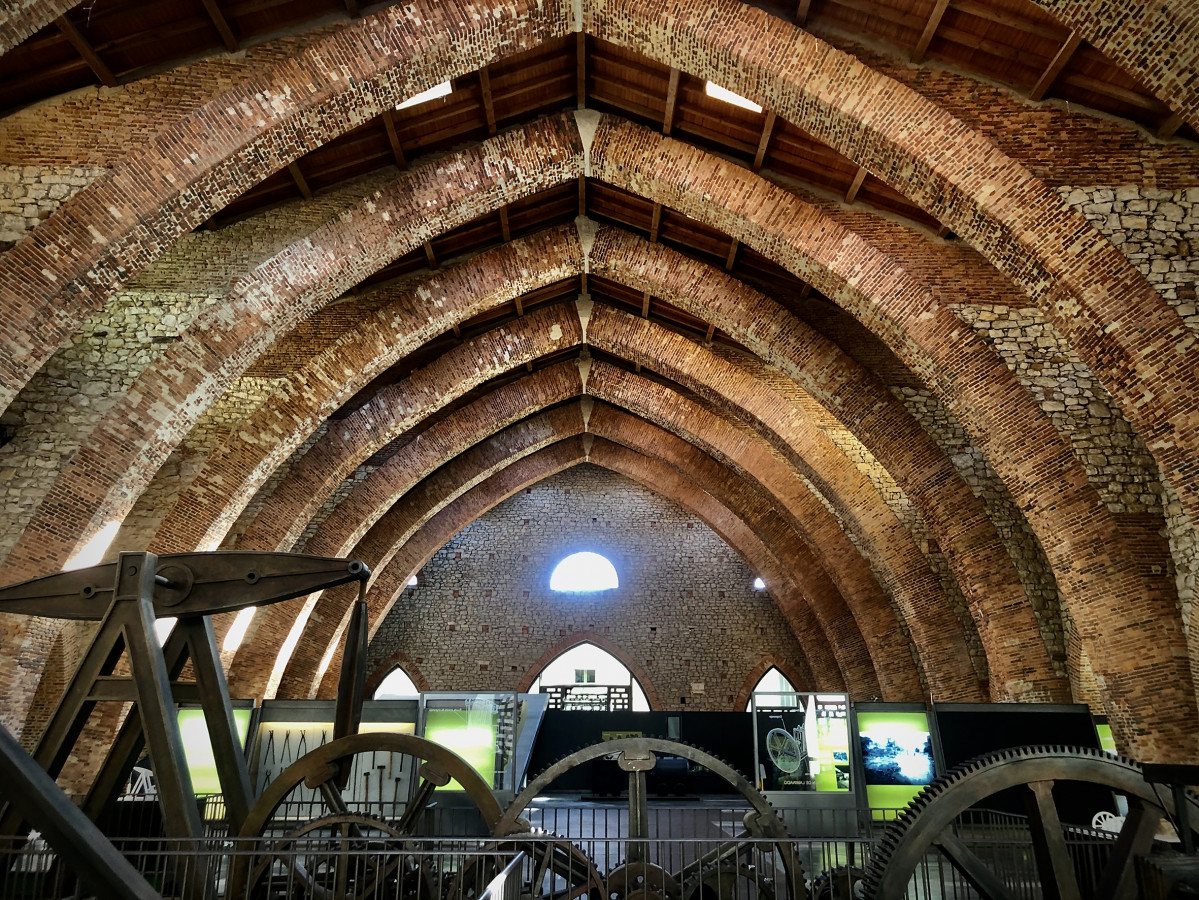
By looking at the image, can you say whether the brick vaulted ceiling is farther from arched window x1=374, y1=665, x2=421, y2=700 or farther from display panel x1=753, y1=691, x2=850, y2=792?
arched window x1=374, y1=665, x2=421, y2=700

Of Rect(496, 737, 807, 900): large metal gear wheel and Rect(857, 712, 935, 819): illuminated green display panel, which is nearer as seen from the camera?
Rect(496, 737, 807, 900): large metal gear wheel

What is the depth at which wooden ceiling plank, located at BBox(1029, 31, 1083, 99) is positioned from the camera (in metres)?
6.96

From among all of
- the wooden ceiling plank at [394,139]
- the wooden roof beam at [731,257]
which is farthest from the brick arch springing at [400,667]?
the wooden ceiling plank at [394,139]

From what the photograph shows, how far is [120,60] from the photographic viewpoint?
7.70m

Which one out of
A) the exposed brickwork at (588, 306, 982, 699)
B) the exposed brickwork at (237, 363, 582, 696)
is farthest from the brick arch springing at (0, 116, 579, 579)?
the exposed brickwork at (237, 363, 582, 696)

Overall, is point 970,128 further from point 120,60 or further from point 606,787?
point 606,787

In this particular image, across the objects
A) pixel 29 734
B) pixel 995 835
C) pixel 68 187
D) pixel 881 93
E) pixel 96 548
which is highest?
pixel 881 93

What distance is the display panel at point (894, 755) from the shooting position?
11.2 m

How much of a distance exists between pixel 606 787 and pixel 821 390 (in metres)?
10.0

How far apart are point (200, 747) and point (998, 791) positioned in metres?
10.8

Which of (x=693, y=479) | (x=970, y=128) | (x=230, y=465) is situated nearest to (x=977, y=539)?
(x=970, y=128)

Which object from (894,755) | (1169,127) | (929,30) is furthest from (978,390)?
(894,755)

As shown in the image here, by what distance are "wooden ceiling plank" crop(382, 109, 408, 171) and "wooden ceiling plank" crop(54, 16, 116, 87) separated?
7.76 feet

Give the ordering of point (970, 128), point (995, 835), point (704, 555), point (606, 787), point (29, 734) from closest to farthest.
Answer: point (970, 128), point (995, 835), point (29, 734), point (606, 787), point (704, 555)
